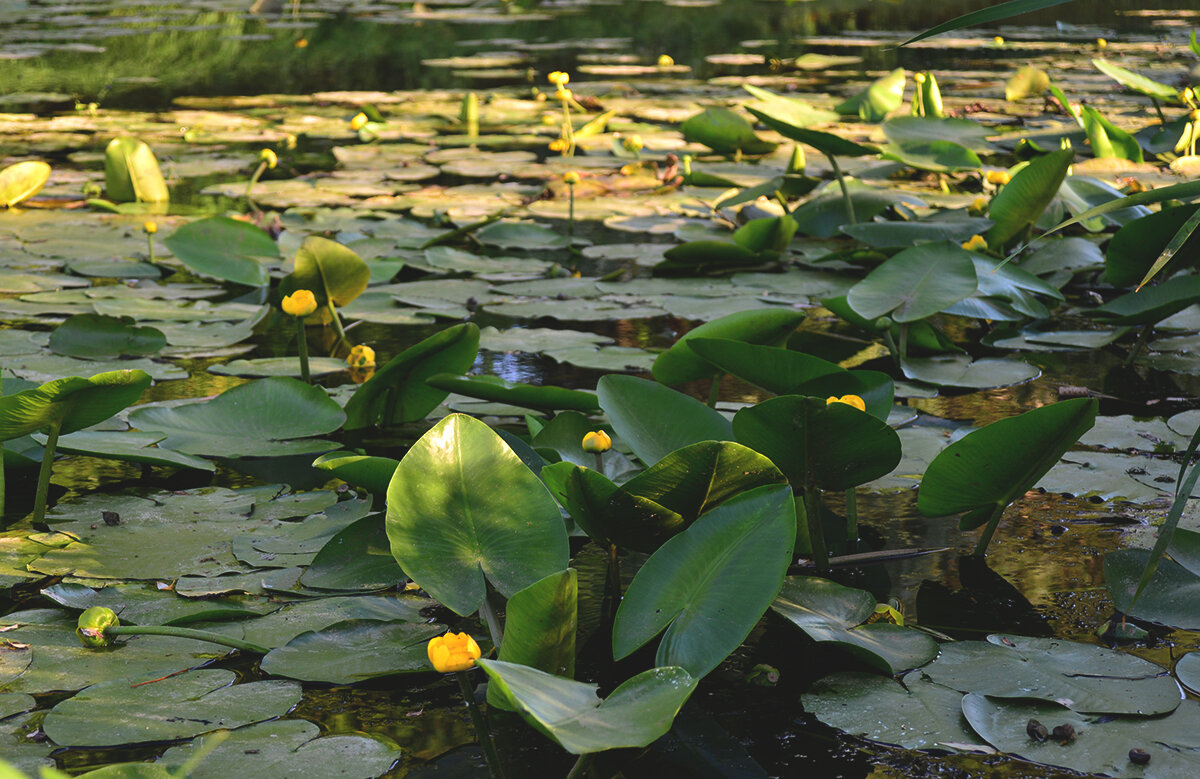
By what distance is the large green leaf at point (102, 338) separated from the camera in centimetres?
184

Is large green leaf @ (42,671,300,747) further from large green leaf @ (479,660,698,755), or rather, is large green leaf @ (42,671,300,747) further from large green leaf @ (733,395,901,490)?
large green leaf @ (733,395,901,490)

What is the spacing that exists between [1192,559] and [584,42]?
669 cm

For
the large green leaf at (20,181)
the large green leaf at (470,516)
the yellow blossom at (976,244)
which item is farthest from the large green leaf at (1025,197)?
the large green leaf at (20,181)

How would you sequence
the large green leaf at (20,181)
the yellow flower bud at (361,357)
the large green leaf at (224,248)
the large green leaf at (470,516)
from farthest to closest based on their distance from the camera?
1. the large green leaf at (20,181)
2. the large green leaf at (224,248)
3. the yellow flower bud at (361,357)
4. the large green leaf at (470,516)

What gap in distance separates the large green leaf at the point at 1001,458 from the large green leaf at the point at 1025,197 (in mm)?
1029

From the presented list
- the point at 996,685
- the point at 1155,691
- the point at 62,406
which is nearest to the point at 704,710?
the point at 996,685

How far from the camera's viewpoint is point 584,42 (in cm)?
726

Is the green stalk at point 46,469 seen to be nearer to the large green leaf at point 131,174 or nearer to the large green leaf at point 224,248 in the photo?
the large green leaf at point 224,248

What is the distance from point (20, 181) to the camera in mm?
2885

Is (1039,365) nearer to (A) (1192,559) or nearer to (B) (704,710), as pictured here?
(A) (1192,559)

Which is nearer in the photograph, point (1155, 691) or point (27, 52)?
point (1155, 691)

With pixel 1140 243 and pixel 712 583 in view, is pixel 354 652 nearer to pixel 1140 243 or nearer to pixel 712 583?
pixel 712 583

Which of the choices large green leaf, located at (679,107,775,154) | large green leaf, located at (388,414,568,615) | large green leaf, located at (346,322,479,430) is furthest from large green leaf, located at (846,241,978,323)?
large green leaf, located at (679,107,775,154)

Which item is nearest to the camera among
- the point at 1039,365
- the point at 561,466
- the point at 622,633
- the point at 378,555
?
the point at 622,633
